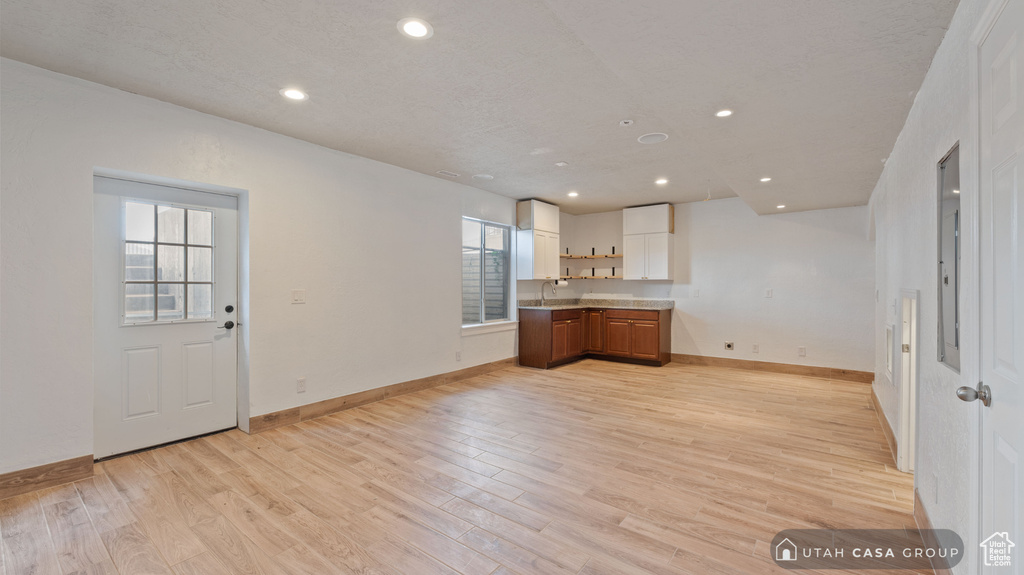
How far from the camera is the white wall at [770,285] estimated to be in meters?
5.79

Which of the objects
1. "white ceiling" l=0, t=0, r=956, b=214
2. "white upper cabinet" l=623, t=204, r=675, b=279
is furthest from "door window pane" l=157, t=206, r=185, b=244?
"white upper cabinet" l=623, t=204, r=675, b=279

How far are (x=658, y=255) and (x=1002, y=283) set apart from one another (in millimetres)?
5811

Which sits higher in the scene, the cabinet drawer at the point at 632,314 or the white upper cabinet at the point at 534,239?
the white upper cabinet at the point at 534,239

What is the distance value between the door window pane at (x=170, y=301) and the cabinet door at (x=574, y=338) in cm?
479

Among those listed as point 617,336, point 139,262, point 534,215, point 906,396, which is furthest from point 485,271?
point 906,396

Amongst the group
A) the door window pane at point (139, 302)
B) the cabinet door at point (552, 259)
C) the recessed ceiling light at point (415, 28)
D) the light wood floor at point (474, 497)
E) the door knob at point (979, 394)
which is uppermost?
the recessed ceiling light at point (415, 28)

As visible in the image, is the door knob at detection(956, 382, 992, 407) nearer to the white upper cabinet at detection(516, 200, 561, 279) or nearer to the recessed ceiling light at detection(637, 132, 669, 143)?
the recessed ceiling light at detection(637, 132, 669, 143)

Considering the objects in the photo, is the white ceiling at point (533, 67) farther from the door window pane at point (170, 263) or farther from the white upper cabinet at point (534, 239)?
the white upper cabinet at point (534, 239)

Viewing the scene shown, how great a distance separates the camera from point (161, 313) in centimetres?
332

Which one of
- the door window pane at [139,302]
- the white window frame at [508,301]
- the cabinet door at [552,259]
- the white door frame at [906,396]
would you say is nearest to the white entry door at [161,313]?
the door window pane at [139,302]

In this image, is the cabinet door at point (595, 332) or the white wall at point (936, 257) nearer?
the white wall at point (936, 257)

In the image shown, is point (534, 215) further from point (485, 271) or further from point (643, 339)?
point (643, 339)

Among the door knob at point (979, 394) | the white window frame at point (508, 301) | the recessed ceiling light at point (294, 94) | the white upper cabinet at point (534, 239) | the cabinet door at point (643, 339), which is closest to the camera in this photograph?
the door knob at point (979, 394)

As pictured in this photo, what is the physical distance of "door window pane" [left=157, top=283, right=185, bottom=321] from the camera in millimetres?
3316
